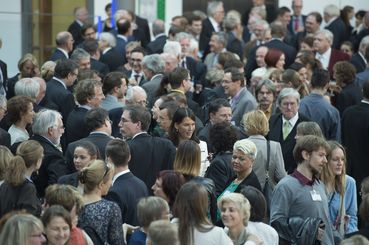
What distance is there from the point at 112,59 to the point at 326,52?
136 inches

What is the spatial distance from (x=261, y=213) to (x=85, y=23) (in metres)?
11.6

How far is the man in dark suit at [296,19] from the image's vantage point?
24.7m

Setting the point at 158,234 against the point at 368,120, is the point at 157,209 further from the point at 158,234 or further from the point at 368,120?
the point at 368,120

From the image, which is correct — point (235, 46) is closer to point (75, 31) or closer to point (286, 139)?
point (75, 31)

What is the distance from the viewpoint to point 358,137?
46.0 feet

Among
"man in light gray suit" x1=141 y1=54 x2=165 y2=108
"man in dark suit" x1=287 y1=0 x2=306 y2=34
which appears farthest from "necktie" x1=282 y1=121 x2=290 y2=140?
"man in dark suit" x1=287 y1=0 x2=306 y2=34

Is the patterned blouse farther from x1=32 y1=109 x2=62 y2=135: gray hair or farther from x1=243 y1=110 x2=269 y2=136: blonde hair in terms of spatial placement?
x1=243 y1=110 x2=269 y2=136: blonde hair

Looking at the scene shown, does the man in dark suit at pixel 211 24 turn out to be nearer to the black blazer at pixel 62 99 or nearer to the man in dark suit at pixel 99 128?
the black blazer at pixel 62 99

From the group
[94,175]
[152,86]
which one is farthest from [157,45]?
[94,175]

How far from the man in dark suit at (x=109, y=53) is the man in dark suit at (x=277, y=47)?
202 centimetres

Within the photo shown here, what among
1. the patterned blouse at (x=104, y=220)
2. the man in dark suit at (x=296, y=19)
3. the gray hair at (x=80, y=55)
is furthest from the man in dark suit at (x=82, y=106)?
the man in dark suit at (x=296, y=19)

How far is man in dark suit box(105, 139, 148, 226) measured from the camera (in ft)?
34.4

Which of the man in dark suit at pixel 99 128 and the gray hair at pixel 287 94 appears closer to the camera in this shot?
the man in dark suit at pixel 99 128

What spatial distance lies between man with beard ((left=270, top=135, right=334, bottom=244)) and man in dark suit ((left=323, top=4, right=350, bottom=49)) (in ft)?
41.7
